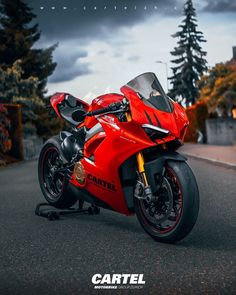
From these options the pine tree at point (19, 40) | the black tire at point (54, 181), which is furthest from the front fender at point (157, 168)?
the pine tree at point (19, 40)

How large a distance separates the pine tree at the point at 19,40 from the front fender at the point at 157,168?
3247 centimetres

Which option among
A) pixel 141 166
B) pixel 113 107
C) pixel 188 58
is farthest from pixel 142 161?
pixel 188 58

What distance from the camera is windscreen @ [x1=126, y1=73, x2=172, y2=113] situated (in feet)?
14.7

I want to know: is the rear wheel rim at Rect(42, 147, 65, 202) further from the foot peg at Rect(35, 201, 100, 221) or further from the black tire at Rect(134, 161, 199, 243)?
the black tire at Rect(134, 161, 199, 243)

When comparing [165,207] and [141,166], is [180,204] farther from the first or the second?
[141,166]

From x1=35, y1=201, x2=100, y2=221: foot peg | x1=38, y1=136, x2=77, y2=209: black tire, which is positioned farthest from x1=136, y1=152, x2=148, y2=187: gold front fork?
x1=35, y1=201, x2=100, y2=221: foot peg

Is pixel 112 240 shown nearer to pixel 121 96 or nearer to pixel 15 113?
pixel 121 96

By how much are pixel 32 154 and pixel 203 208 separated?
22.0 metres

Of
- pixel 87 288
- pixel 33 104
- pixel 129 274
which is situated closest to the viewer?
pixel 87 288

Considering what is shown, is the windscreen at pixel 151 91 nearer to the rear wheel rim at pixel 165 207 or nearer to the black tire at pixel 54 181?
the rear wheel rim at pixel 165 207

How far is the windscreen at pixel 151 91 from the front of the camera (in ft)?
14.7

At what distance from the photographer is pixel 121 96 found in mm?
5160

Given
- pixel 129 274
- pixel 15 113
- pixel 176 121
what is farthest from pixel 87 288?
pixel 15 113

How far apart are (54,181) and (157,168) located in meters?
2.24
